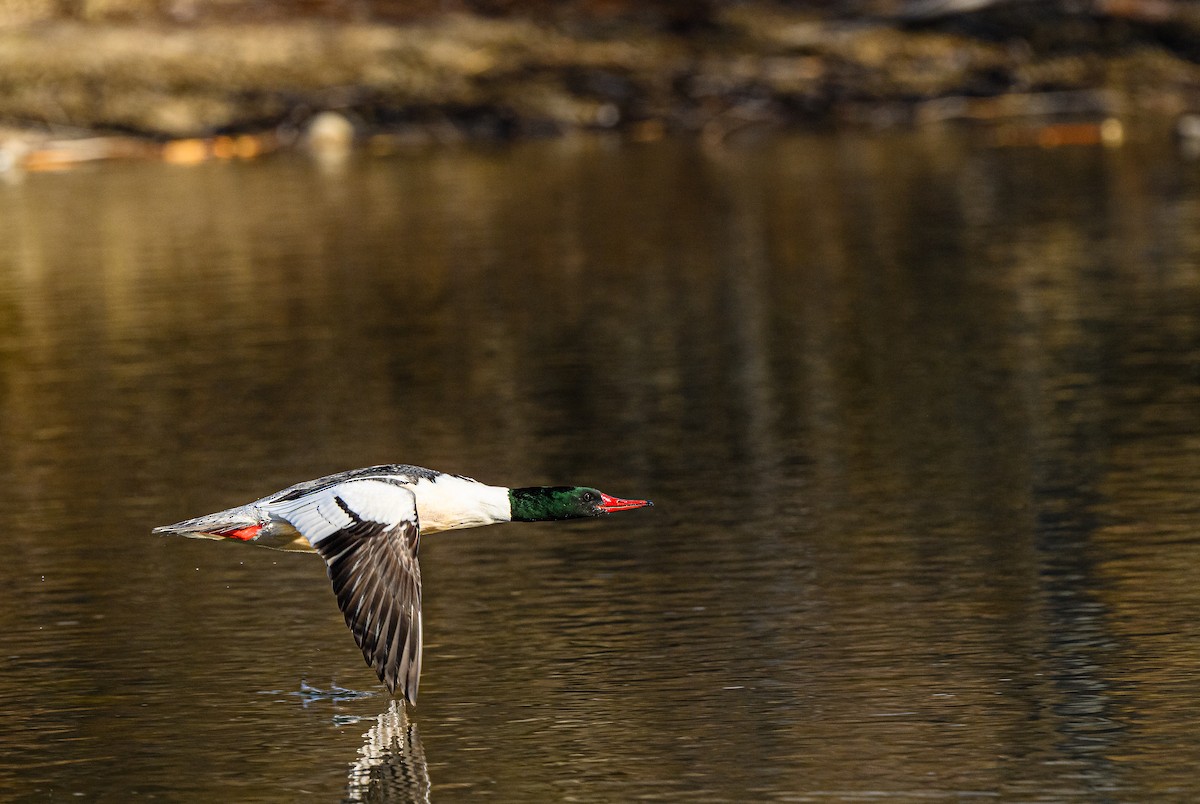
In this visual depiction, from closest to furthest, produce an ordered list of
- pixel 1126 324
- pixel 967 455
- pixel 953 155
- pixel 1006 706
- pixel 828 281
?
pixel 1006 706, pixel 967 455, pixel 1126 324, pixel 828 281, pixel 953 155

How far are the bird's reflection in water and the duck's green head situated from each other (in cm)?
125

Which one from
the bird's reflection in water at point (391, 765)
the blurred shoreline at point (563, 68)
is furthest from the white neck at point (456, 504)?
the blurred shoreline at point (563, 68)

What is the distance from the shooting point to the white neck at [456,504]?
9711 millimetres

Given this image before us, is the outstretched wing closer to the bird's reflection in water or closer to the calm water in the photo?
the bird's reflection in water

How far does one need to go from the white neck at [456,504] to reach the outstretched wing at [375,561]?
31 cm

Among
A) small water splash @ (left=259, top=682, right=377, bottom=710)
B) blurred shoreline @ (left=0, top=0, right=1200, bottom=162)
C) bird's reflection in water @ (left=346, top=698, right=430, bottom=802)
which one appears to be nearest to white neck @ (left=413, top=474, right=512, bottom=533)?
small water splash @ (left=259, top=682, right=377, bottom=710)

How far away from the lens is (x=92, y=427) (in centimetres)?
1622

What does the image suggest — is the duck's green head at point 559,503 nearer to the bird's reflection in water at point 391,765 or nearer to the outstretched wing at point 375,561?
the outstretched wing at point 375,561

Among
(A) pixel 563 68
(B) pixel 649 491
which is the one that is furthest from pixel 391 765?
(A) pixel 563 68

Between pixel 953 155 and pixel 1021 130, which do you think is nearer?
pixel 953 155

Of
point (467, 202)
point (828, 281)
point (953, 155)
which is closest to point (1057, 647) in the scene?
point (828, 281)

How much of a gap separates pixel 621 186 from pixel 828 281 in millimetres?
8928

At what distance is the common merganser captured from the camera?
336 inches

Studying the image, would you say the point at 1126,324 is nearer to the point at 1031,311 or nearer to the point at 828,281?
the point at 1031,311
